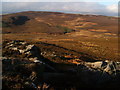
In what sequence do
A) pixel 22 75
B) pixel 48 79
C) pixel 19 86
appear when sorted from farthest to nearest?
pixel 48 79, pixel 22 75, pixel 19 86

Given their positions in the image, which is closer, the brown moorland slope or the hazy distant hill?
the brown moorland slope

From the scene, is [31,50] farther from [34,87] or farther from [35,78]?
[34,87]

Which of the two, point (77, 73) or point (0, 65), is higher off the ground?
point (0, 65)

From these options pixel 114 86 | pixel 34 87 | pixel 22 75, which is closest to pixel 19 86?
pixel 34 87

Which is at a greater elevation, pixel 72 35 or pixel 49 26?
pixel 49 26

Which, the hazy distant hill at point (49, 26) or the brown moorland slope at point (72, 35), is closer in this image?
the brown moorland slope at point (72, 35)

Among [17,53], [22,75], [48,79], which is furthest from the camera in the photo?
[17,53]

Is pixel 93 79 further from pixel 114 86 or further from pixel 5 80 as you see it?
pixel 5 80

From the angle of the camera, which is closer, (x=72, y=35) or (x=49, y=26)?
(x=72, y=35)

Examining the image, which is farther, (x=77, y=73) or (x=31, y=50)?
(x=31, y=50)

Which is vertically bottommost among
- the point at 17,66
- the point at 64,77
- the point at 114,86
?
the point at 114,86
